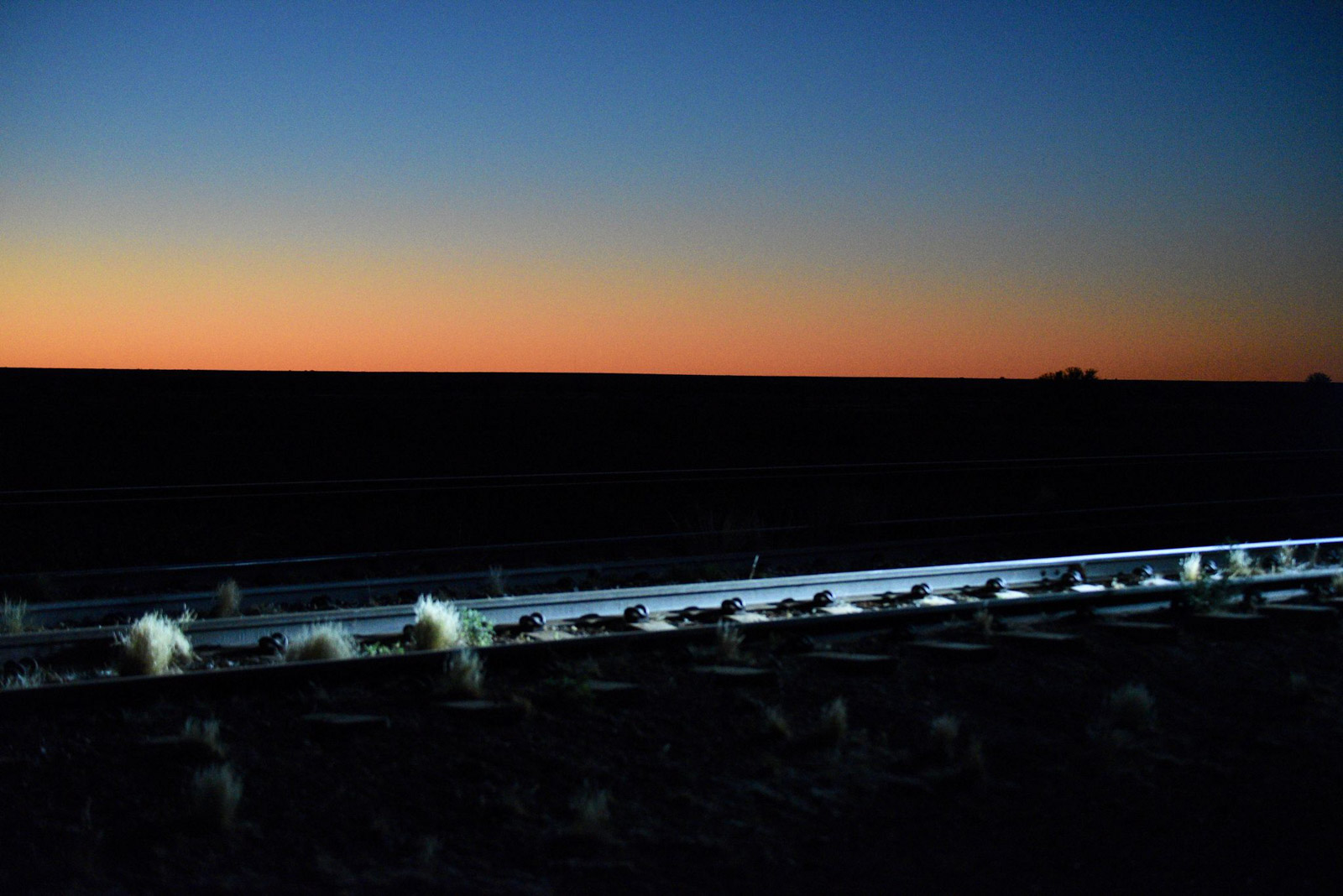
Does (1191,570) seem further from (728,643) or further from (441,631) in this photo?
(441,631)

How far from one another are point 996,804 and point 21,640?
623cm

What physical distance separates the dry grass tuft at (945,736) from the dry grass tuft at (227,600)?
259 inches

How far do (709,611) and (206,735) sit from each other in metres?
4.61

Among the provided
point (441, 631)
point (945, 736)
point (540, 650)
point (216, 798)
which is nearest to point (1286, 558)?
point (945, 736)

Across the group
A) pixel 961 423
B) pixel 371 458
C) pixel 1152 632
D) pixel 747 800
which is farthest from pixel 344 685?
pixel 961 423

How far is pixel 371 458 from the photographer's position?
32594mm

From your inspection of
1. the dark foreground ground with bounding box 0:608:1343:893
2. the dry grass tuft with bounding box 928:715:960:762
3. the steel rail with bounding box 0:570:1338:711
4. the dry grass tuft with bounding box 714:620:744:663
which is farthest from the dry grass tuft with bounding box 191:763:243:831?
the dry grass tuft with bounding box 928:715:960:762

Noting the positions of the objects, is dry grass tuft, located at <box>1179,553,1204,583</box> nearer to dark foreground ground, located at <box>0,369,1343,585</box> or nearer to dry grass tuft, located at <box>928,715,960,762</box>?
dark foreground ground, located at <box>0,369,1343,585</box>

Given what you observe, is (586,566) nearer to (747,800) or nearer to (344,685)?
(344,685)

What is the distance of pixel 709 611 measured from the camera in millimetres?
9672

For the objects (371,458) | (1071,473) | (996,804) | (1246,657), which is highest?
A: (371,458)

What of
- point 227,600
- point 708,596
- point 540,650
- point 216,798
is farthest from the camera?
point 227,600

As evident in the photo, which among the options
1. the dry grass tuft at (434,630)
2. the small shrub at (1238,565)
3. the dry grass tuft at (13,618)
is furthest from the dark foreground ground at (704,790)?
the small shrub at (1238,565)

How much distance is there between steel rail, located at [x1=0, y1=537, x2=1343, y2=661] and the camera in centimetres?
834
